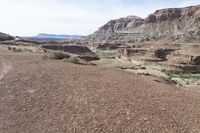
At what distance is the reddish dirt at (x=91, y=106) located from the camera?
10258mm

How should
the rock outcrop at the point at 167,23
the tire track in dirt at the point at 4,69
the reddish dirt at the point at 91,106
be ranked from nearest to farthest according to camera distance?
the reddish dirt at the point at 91,106, the tire track in dirt at the point at 4,69, the rock outcrop at the point at 167,23

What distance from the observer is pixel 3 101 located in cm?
1248

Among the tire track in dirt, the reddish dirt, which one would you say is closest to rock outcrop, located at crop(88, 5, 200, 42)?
the tire track in dirt

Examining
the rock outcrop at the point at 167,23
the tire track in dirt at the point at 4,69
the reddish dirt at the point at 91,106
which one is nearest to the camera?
the reddish dirt at the point at 91,106

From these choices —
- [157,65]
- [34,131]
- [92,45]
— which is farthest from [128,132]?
[92,45]

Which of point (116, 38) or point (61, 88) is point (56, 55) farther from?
point (116, 38)

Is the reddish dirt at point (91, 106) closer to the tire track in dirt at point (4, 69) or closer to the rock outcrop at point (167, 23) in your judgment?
the tire track in dirt at point (4, 69)

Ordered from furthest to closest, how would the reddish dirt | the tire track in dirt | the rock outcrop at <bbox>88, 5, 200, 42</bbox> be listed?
the rock outcrop at <bbox>88, 5, 200, 42</bbox> < the tire track in dirt < the reddish dirt

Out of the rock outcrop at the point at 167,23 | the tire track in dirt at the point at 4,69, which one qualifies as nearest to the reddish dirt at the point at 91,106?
the tire track in dirt at the point at 4,69

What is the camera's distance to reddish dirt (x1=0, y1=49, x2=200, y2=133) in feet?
33.7

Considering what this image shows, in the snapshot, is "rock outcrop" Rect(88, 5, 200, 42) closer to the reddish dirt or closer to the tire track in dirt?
the tire track in dirt

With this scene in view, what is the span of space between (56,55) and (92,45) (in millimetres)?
101798

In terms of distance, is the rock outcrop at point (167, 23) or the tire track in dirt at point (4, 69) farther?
the rock outcrop at point (167, 23)

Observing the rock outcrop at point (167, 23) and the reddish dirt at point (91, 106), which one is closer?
the reddish dirt at point (91, 106)
